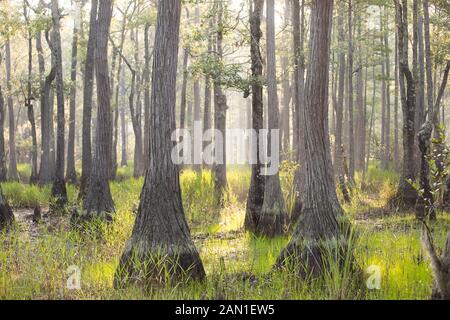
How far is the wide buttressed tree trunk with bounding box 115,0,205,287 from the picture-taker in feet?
22.5

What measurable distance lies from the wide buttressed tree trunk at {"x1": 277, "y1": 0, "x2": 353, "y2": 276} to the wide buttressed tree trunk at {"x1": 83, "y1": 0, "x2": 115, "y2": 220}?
5505 millimetres

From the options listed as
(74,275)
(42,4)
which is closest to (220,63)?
(74,275)

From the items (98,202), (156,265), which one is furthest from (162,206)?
(98,202)

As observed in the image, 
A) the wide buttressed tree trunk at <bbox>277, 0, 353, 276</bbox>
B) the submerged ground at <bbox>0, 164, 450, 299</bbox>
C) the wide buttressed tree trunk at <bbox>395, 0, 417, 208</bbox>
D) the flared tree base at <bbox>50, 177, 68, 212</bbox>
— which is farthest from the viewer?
the flared tree base at <bbox>50, 177, 68, 212</bbox>

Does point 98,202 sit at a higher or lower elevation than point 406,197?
higher

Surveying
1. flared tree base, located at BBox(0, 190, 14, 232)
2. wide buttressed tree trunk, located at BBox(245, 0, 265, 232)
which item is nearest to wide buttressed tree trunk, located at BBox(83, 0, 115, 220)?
flared tree base, located at BBox(0, 190, 14, 232)

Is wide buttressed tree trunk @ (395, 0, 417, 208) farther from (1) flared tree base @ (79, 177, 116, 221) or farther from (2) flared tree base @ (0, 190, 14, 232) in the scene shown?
(2) flared tree base @ (0, 190, 14, 232)

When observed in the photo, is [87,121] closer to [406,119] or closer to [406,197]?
[406,119]

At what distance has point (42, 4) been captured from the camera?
71.2 feet

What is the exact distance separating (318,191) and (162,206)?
214cm

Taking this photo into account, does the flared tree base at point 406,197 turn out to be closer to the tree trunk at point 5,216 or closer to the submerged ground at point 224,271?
the submerged ground at point 224,271

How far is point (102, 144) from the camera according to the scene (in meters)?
12.0
